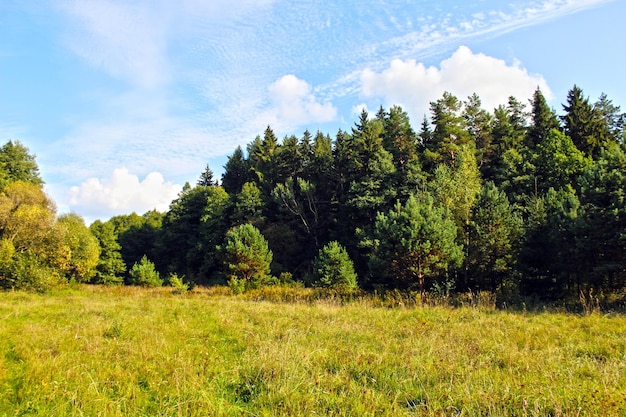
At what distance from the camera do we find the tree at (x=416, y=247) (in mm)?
18656

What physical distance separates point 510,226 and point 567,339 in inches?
596

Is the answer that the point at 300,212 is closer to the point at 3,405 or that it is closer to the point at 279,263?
the point at 279,263

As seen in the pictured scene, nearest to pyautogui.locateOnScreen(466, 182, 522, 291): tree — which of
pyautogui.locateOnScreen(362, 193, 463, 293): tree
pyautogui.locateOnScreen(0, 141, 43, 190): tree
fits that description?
pyautogui.locateOnScreen(362, 193, 463, 293): tree

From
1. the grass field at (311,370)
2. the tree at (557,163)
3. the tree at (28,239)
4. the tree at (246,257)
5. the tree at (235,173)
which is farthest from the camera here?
the tree at (235,173)

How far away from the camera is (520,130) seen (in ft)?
143

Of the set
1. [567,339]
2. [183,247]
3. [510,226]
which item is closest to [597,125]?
[510,226]

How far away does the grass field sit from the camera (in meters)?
3.80

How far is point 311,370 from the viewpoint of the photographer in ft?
16.2

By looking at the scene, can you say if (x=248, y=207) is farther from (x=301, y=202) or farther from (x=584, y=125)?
(x=584, y=125)

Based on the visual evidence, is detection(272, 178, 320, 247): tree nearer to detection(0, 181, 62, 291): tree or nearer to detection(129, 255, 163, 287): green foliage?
detection(129, 255, 163, 287): green foliage

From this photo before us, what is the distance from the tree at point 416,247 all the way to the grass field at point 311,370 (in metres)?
10.2

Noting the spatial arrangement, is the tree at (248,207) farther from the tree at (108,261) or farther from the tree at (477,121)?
the tree at (477,121)

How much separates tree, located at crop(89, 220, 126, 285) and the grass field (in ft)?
154

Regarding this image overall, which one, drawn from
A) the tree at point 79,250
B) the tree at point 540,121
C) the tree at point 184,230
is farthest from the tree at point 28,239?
the tree at point 540,121
